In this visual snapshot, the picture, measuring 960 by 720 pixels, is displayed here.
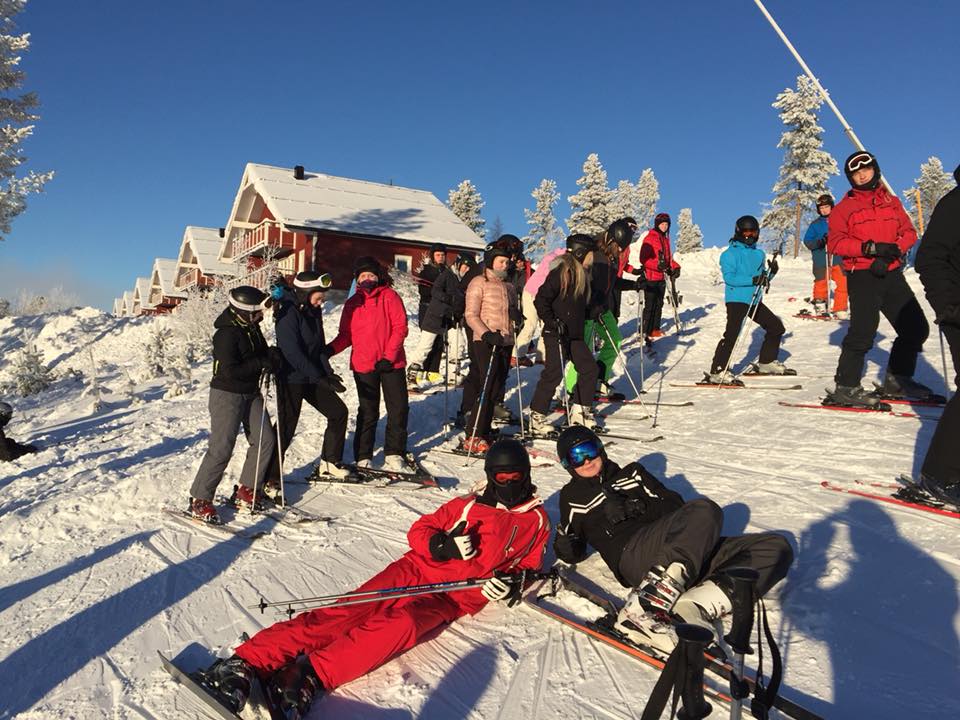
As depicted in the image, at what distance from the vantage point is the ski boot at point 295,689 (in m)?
2.79

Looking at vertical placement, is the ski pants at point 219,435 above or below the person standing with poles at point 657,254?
below

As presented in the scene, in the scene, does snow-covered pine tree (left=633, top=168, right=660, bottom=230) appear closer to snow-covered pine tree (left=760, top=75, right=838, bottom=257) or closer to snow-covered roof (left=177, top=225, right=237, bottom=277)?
snow-covered pine tree (left=760, top=75, right=838, bottom=257)

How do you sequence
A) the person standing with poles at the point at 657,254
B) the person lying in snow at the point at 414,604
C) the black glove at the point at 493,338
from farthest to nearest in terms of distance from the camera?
the person standing with poles at the point at 657,254, the black glove at the point at 493,338, the person lying in snow at the point at 414,604

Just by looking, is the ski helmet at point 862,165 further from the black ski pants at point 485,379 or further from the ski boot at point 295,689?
the ski boot at point 295,689

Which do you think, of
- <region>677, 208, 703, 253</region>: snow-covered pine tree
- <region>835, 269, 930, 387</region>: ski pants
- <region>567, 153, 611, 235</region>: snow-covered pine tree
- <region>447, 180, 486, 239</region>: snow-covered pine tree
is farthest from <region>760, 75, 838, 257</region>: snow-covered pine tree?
<region>835, 269, 930, 387</region>: ski pants

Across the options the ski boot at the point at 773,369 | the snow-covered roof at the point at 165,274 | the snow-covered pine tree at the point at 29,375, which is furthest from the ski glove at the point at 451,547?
the snow-covered roof at the point at 165,274

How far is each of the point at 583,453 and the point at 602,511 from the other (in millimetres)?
361

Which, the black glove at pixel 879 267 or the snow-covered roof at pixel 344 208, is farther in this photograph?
the snow-covered roof at pixel 344 208

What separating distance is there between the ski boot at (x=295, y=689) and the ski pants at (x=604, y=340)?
17.8 ft

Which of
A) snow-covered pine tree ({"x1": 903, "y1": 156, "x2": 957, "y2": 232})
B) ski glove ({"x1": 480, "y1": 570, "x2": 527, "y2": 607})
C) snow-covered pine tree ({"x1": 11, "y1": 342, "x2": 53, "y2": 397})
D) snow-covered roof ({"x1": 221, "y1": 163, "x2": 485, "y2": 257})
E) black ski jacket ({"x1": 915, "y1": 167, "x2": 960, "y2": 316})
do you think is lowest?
snow-covered pine tree ({"x1": 11, "y1": 342, "x2": 53, "y2": 397})

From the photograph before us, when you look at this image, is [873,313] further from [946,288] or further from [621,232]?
[621,232]

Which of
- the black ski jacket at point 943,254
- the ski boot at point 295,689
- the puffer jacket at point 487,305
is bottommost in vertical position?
the ski boot at point 295,689

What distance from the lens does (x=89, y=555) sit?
4645 mm

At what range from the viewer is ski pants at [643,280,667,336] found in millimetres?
12099
